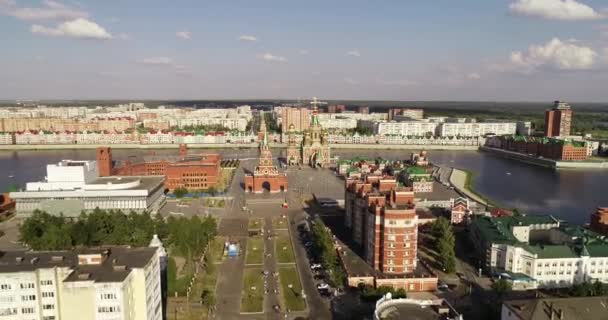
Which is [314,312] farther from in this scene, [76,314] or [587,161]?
[587,161]

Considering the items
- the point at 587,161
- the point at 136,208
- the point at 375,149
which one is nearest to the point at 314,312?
the point at 136,208

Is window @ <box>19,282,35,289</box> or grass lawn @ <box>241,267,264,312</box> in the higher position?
window @ <box>19,282,35,289</box>

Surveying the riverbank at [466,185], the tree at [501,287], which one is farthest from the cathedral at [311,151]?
the tree at [501,287]

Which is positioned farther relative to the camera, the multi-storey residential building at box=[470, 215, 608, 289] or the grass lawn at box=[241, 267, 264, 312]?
the multi-storey residential building at box=[470, 215, 608, 289]

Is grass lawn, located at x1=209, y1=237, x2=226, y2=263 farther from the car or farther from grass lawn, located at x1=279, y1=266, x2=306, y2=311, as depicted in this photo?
the car

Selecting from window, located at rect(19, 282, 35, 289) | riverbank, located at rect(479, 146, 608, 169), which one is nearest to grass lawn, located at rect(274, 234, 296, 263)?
window, located at rect(19, 282, 35, 289)
